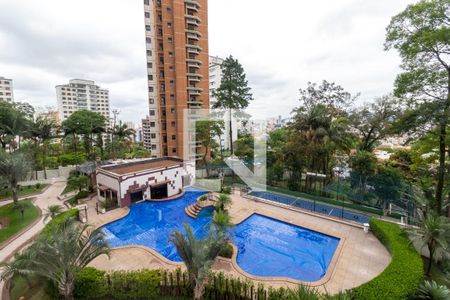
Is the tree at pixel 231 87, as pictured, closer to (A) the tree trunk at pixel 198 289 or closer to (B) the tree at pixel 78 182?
(B) the tree at pixel 78 182

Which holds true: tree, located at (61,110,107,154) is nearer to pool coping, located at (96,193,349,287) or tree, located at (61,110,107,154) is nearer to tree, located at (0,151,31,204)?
tree, located at (0,151,31,204)

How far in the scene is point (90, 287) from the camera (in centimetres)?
788

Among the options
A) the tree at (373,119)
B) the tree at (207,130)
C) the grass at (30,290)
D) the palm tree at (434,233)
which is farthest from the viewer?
the tree at (207,130)

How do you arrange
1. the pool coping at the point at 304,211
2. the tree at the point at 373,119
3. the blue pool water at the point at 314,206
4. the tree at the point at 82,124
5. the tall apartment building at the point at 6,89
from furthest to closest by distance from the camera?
the tall apartment building at the point at 6,89 < the tree at the point at 82,124 < the tree at the point at 373,119 < the blue pool water at the point at 314,206 < the pool coping at the point at 304,211

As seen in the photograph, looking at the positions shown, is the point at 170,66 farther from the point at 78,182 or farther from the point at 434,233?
the point at 434,233

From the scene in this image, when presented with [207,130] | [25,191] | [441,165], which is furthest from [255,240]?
[25,191]

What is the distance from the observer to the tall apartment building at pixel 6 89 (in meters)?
70.4

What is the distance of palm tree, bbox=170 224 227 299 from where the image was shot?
661cm

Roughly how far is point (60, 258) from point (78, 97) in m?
110

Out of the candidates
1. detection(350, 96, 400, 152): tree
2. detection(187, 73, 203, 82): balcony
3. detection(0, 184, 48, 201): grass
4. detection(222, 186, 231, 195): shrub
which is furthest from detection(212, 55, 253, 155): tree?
Answer: detection(0, 184, 48, 201): grass

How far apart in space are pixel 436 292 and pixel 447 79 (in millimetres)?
9096

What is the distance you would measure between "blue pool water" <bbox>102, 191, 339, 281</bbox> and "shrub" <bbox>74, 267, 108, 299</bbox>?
3649mm

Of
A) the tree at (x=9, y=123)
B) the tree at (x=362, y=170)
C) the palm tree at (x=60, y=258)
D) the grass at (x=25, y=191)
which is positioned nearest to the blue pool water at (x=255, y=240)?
the palm tree at (x=60, y=258)

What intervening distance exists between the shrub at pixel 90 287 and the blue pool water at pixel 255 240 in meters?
3.65
